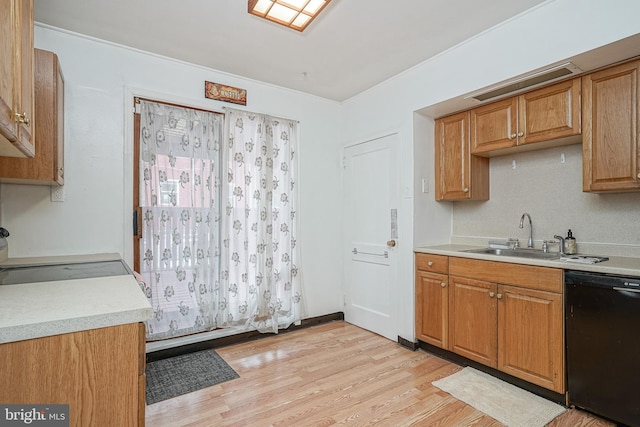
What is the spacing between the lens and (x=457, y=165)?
3010 millimetres

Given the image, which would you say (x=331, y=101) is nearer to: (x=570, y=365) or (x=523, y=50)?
(x=523, y=50)

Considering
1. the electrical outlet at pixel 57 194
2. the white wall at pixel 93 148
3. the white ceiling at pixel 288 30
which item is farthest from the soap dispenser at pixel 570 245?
the electrical outlet at pixel 57 194

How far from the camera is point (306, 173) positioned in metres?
3.66

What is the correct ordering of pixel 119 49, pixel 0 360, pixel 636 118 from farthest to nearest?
pixel 119 49 < pixel 636 118 < pixel 0 360

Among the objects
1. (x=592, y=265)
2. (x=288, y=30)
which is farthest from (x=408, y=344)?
(x=288, y=30)

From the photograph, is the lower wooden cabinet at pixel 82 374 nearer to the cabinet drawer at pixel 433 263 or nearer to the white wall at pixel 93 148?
the white wall at pixel 93 148

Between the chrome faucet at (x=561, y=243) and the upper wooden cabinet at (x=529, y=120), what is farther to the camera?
the chrome faucet at (x=561, y=243)

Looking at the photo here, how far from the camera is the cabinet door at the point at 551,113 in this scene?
7.27 ft

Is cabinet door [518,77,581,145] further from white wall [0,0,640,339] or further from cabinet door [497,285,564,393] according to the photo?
cabinet door [497,285,564,393]

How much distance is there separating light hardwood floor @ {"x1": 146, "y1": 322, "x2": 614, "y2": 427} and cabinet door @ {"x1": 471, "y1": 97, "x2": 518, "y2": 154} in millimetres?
1879

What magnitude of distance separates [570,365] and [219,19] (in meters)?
3.26

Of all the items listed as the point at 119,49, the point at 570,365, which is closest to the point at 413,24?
the point at 119,49

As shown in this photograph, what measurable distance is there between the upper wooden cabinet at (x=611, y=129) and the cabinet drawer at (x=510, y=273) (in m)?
0.65

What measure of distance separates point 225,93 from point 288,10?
123 centimetres
